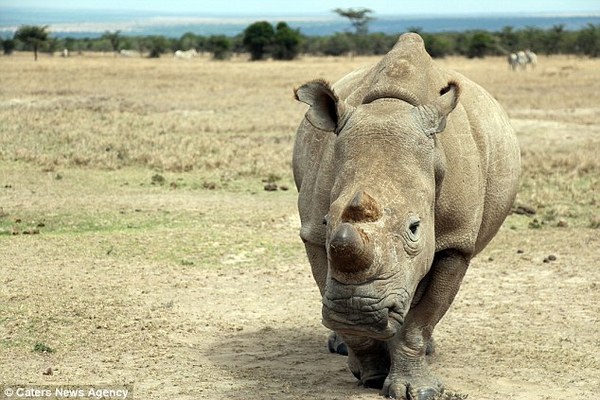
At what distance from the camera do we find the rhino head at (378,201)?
15.6 feet

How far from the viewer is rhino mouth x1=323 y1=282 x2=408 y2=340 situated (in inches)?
187

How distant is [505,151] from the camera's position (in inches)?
269

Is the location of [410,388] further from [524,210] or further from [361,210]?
[524,210]

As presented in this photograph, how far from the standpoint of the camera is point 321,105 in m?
5.50

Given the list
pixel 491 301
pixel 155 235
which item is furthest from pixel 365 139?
pixel 155 235

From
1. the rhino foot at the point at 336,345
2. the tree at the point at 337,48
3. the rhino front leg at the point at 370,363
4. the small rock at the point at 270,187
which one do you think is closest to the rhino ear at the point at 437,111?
the rhino front leg at the point at 370,363

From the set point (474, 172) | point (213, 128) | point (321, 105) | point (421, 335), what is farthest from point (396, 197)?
point (213, 128)

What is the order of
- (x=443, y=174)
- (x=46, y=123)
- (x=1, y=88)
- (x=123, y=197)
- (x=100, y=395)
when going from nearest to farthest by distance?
(x=443, y=174) → (x=100, y=395) → (x=123, y=197) → (x=46, y=123) → (x=1, y=88)

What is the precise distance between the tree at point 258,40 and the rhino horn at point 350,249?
49.3 metres

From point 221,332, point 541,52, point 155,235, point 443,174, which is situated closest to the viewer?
point 443,174

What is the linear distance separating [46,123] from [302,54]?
4634cm

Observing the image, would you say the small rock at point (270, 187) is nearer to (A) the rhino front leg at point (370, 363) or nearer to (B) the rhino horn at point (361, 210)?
(A) the rhino front leg at point (370, 363)

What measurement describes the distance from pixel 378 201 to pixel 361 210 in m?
0.14

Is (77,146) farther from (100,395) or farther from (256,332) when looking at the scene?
(100,395)
